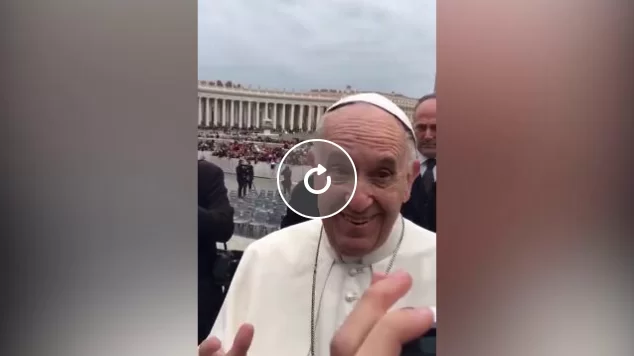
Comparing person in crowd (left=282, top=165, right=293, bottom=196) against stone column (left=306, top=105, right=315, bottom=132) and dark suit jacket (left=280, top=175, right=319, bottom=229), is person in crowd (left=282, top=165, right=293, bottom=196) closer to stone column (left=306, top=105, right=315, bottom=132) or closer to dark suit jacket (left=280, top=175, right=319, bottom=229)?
dark suit jacket (left=280, top=175, right=319, bottom=229)

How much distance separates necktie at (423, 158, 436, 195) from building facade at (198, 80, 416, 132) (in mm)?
152

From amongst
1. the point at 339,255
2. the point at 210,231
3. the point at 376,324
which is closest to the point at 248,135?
the point at 210,231

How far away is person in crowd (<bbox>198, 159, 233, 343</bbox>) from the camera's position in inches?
57.7

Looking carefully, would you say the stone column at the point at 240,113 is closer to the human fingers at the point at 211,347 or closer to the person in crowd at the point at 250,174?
the person in crowd at the point at 250,174

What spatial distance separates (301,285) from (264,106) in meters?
0.51

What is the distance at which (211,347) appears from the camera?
1.46 m

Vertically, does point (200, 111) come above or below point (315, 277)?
above

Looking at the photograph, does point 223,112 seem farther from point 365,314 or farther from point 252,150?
point 365,314

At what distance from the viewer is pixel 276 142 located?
147 cm

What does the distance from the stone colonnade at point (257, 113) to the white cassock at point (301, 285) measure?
29 centimetres

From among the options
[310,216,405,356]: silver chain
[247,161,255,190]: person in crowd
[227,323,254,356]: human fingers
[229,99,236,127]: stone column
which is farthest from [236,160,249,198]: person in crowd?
[227,323,254,356]: human fingers
